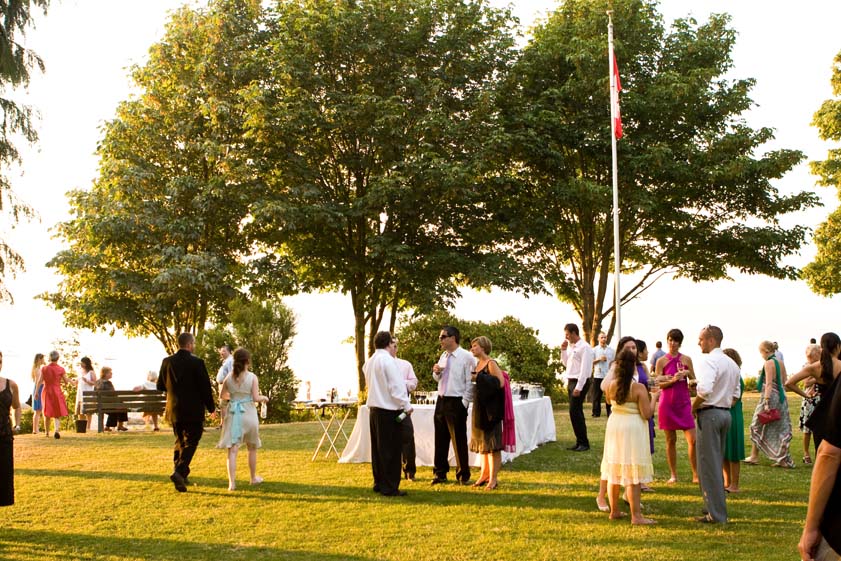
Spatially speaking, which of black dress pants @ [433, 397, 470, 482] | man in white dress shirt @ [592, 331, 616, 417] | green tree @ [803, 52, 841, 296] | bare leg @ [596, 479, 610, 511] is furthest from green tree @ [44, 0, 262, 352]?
green tree @ [803, 52, 841, 296]

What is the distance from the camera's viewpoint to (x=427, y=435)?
1480 cm

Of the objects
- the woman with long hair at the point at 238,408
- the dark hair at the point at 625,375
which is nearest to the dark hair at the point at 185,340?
the woman with long hair at the point at 238,408

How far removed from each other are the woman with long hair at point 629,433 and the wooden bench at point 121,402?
1616 centimetres

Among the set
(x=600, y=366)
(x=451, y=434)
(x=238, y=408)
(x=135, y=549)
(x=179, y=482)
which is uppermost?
(x=600, y=366)

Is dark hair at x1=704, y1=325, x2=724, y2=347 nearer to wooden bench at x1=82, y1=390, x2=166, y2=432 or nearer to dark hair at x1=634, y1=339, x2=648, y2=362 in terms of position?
dark hair at x1=634, y1=339, x2=648, y2=362

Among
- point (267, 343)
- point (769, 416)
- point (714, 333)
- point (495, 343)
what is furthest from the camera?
point (495, 343)

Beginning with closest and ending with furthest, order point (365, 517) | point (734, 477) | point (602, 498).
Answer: point (365, 517) < point (602, 498) < point (734, 477)

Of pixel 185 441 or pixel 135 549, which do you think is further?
pixel 185 441

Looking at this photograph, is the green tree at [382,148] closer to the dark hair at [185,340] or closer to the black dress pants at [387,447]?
the dark hair at [185,340]

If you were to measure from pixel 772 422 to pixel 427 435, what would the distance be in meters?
5.78

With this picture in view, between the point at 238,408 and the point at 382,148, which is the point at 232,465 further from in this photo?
the point at 382,148

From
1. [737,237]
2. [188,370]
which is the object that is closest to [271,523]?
[188,370]

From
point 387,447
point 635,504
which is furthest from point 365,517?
point 635,504

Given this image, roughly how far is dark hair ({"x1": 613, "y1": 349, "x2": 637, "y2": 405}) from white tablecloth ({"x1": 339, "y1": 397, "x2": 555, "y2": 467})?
14.4ft
